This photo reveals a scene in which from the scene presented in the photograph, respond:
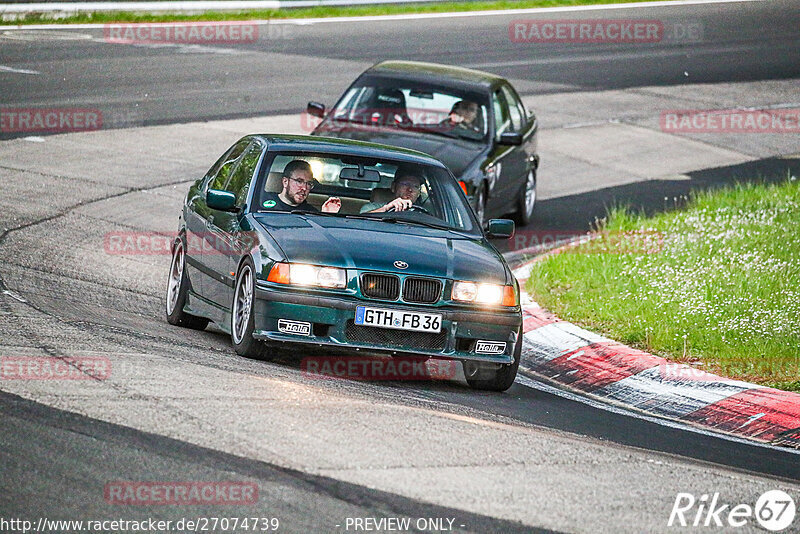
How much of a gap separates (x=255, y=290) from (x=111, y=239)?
16.6ft

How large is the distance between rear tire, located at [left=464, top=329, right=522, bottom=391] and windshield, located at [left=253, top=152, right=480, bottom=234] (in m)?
1.07

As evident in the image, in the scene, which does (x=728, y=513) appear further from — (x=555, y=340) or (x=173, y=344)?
(x=555, y=340)

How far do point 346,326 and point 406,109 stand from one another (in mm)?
7040

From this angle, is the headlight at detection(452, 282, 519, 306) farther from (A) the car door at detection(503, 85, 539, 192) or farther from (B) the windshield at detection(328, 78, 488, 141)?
(A) the car door at detection(503, 85, 539, 192)

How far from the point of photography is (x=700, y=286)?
12133 mm

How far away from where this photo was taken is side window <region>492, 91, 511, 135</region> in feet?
51.2

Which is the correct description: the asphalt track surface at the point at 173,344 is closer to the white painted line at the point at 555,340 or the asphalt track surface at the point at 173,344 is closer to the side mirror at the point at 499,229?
the side mirror at the point at 499,229

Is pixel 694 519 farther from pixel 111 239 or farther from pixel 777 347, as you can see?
pixel 111 239

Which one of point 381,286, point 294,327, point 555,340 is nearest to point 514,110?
point 555,340

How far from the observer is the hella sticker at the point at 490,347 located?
29.1 feet
